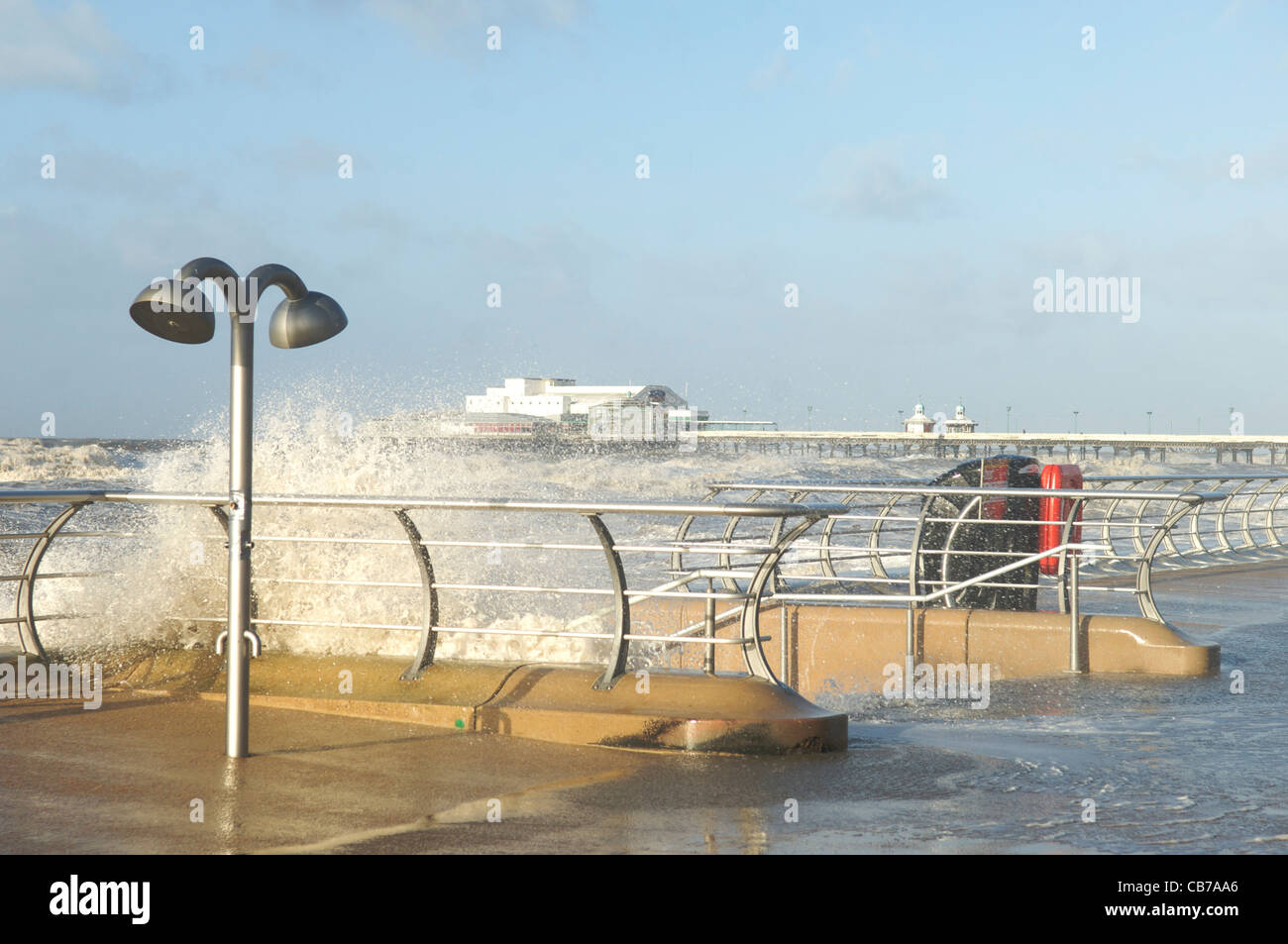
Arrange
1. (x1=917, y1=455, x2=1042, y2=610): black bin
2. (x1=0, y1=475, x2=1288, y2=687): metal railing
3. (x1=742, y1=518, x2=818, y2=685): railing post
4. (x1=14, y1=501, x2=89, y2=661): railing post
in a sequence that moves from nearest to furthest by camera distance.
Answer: (x1=742, y1=518, x2=818, y2=685): railing post → (x1=0, y1=475, x2=1288, y2=687): metal railing → (x1=14, y1=501, x2=89, y2=661): railing post → (x1=917, y1=455, x2=1042, y2=610): black bin

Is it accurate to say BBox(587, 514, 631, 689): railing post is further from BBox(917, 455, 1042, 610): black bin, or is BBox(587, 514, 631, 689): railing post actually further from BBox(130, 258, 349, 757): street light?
BBox(917, 455, 1042, 610): black bin

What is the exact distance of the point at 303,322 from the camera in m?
5.40

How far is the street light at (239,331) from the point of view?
5.25 meters

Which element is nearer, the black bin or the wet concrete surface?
the wet concrete surface

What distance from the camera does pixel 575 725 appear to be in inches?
226

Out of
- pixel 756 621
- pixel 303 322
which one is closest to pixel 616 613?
pixel 756 621

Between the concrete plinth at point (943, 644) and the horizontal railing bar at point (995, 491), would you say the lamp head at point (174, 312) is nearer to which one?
the concrete plinth at point (943, 644)

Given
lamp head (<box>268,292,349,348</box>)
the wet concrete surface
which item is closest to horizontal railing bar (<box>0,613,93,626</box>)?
the wet concrete surface

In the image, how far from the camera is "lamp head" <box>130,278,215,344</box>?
5.21m

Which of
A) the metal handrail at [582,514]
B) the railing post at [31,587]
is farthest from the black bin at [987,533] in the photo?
the railing post at [31,587]
